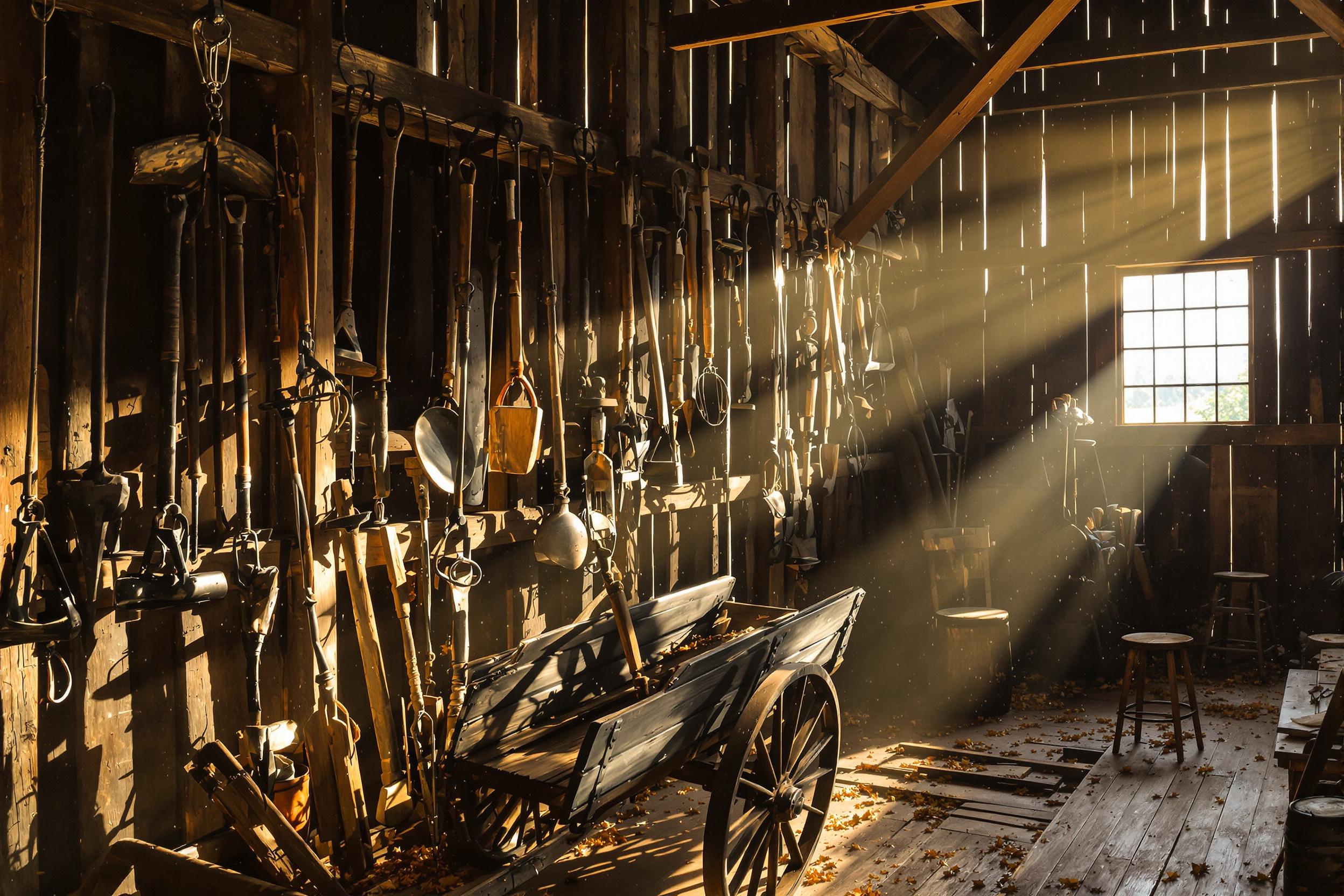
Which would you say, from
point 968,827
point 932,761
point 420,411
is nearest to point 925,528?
point 932,761

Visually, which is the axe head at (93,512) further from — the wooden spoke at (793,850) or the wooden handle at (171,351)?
the wooden spoke at (793,850)

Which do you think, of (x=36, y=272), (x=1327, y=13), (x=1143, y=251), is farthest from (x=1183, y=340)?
(x=36, y=272)

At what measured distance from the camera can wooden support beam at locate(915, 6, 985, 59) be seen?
20.4 ft

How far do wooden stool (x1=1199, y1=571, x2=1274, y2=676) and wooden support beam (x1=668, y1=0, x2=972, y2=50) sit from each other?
444 cm

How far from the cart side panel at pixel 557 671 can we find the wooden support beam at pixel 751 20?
2.45m

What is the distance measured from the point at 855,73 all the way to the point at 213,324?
495 cm

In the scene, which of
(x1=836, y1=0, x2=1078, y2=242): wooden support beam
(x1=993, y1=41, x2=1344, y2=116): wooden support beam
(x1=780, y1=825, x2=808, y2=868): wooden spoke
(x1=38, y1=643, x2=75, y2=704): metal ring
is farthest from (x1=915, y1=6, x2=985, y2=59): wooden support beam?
(x1=38, y1=643, x2=75, y2=704): metal ring

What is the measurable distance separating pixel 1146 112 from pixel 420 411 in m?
6.04

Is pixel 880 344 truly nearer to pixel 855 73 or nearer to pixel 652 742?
pixel 855 73

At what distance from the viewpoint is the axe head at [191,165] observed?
2.51 meters

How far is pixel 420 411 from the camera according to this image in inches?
138

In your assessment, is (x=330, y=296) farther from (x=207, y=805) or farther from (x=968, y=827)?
(x=968, y=827)

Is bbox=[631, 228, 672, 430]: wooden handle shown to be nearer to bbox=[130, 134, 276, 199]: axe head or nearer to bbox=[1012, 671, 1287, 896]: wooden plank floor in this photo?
bbox=[130, 134, 276, 199]: axe head

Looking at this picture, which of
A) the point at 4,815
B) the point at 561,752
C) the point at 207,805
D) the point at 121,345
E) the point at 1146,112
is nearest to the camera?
the point at 4,815
